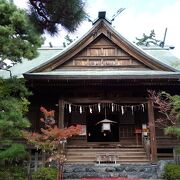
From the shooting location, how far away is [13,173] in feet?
42.8

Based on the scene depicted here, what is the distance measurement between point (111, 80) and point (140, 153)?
366cm

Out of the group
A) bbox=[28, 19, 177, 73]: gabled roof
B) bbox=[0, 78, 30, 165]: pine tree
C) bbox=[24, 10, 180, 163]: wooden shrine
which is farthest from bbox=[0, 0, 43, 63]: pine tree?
bbox=[28, 19, 177, 73]: gabled roof

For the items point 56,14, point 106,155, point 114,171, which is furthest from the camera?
point 106,155

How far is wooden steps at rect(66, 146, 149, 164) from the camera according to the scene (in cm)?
1548

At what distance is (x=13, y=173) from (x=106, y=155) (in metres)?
4.40

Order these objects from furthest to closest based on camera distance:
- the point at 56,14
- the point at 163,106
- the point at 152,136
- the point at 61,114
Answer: the point at 61,114, the point at 152,136, the point at 163,106, the point at 56,14

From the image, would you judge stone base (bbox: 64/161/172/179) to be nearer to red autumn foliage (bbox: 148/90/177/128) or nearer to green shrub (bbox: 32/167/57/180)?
green shrub (bbox: 32/167/57/180)

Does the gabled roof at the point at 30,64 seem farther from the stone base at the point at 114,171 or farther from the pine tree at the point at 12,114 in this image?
the stone base at the point at 114,171

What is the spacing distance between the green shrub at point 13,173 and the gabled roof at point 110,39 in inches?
205

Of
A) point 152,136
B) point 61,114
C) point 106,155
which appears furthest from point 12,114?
point 152,136

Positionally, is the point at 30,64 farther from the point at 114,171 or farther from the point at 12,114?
the point at 114,171

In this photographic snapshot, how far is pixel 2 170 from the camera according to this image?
13289 millimetres

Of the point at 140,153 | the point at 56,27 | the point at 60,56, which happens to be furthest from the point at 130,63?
the point at 56,27

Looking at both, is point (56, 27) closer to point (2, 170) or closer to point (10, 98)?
point (10, 98)
